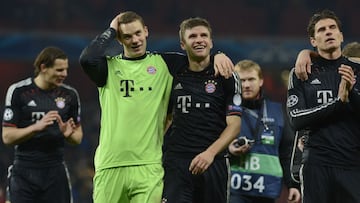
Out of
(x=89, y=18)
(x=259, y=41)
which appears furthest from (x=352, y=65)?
(x=89, y=18)

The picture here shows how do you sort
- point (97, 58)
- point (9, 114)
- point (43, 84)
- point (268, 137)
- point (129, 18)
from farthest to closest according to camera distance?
point (43, 84), point (9, 114), point (268, 137), point (129, 18), point (97, 58)

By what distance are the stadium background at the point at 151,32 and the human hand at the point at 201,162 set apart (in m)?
13.0

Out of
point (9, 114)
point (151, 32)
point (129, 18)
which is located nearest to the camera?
point (129, 18)

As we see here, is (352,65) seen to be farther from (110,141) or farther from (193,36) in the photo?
(110,141)

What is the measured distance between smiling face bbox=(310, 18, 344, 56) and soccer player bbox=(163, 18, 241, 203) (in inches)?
28.3

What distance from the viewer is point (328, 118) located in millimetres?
6402

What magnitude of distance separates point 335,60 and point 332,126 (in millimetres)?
524

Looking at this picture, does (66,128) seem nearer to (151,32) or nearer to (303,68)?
(303,68)

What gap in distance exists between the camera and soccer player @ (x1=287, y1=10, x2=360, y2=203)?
6.28 m

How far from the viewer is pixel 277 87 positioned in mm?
23344

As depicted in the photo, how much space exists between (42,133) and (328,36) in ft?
10.0

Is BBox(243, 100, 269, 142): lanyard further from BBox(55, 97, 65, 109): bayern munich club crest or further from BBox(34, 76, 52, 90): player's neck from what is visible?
BBox(34, 76, 52, 90): player's neck

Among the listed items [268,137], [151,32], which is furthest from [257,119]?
[151,32]

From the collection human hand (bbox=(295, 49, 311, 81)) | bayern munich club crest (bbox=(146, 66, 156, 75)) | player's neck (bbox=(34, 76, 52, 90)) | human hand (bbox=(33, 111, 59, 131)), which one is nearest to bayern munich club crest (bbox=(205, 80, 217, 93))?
bayern munich club crest (bbox=(146, 66, 156, 75))
